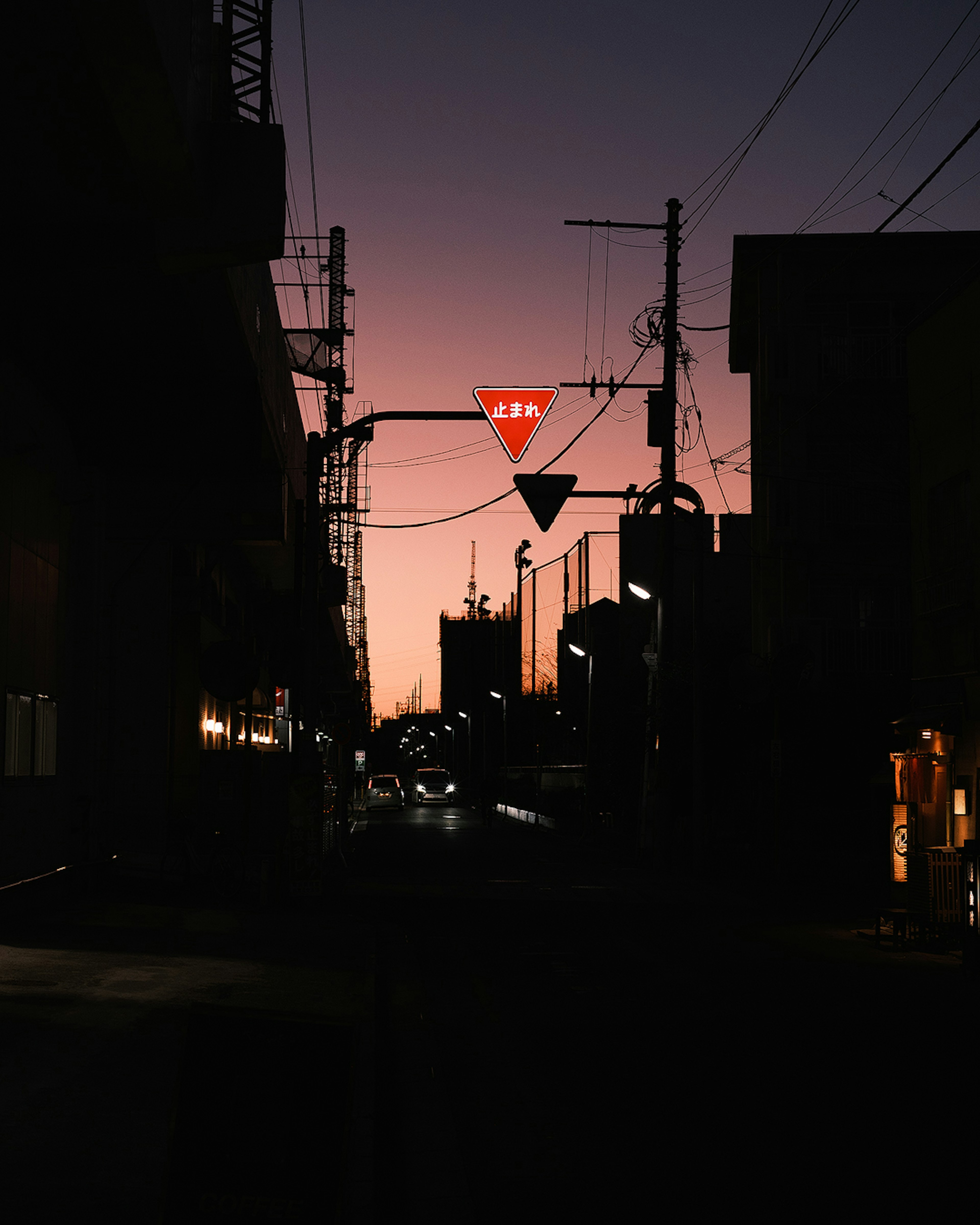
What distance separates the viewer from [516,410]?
15.1 metres

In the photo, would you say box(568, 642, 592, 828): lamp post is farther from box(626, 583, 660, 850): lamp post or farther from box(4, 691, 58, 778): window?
box(4, 691, 58, 778): window

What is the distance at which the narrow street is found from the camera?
3.83 meters

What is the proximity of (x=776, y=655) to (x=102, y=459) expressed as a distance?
538 inches

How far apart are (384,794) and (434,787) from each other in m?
21.3

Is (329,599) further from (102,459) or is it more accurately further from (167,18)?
(167,18)

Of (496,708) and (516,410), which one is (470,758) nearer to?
(496,708)

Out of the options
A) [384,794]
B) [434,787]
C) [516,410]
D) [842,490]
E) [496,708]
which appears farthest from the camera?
[496,708]

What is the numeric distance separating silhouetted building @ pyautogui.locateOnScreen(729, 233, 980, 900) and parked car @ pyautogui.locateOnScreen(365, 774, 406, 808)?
36185mm

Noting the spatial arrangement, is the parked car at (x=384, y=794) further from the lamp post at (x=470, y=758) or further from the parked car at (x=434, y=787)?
the lamp post at (x=470, y=758)

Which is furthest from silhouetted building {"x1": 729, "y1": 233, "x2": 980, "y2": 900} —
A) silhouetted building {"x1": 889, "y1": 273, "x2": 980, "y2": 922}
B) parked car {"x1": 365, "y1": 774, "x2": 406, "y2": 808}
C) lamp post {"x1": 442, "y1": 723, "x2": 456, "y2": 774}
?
lamp post {"x1": 442, "y1": 723, "x2": 456, "y2": 774}

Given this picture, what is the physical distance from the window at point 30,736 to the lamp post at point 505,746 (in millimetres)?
47584

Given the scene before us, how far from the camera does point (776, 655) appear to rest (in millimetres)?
26344

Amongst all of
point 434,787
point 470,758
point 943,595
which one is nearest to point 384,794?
point 434,787

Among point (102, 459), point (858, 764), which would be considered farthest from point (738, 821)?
point (102, 459)
